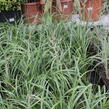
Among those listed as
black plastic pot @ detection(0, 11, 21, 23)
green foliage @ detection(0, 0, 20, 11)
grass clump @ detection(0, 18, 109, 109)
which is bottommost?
grass clump @ detection(0, 18, 109, 109)

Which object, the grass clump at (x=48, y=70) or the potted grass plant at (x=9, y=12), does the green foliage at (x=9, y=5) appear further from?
the grass clump at (x=48, y=70)

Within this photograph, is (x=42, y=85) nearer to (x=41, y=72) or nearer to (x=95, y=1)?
(x=41, y=72)

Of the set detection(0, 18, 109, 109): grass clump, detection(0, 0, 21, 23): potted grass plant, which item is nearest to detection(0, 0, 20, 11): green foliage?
detection(0, 0, 21, 23): potted grass plant

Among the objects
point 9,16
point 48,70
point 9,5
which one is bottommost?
point 48,70

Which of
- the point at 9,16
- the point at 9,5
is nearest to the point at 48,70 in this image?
the point at 9,16

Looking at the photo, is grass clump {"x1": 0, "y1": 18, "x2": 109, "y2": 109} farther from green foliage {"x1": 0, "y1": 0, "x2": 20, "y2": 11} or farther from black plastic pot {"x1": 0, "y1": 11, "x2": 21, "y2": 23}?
green foliage {"x1": 0, "y1": 0, "x2": 20, "y2": 11}

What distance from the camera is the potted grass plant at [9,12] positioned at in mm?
2584

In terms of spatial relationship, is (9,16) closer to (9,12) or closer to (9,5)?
(9,12)

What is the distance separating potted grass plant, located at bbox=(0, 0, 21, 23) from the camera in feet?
8.48

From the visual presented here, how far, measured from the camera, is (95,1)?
268 centimetres

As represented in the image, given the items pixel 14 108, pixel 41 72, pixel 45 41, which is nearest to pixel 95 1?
pixel 45 41

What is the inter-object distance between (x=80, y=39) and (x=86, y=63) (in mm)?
287

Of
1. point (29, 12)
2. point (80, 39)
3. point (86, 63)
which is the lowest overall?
point (86, 63)

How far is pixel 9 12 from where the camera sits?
261 centimetres
